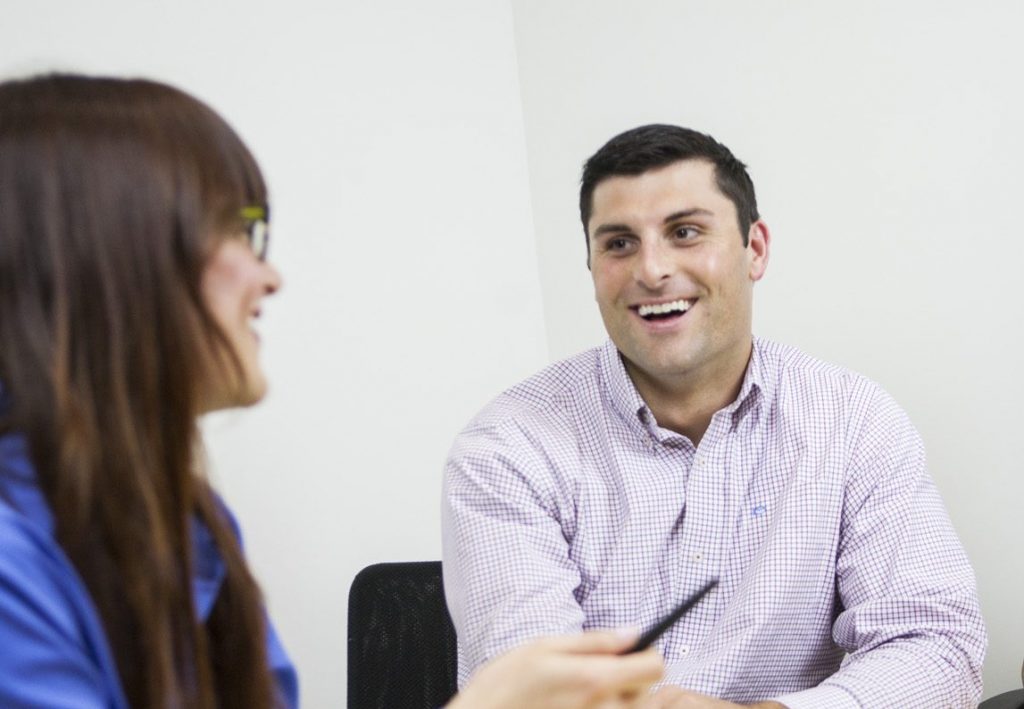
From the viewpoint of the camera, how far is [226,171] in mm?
884

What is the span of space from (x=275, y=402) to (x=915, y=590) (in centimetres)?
130

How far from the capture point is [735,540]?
1786mm

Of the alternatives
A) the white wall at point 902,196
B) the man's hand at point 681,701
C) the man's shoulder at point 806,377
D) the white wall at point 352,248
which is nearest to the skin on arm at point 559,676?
the man's hand at point 681,701

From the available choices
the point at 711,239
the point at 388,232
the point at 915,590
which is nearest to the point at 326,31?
the point at 388,232

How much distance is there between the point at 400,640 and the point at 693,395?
65 centimetres

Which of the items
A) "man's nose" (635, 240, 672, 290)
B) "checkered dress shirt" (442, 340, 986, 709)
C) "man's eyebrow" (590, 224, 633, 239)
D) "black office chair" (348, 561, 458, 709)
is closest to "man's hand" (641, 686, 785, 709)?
"checkered dress shirt" (442, 340, 986, 709)

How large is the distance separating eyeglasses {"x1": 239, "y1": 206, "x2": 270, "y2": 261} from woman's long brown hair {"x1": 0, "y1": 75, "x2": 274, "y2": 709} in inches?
2.4

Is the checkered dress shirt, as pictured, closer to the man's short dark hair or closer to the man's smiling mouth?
the man's smiling mouth

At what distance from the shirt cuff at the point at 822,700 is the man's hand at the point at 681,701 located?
0.7 inches

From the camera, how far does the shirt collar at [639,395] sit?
1861 mm

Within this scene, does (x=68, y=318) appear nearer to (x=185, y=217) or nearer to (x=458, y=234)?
(x=185, y=217)

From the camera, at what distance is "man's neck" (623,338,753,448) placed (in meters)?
1.91

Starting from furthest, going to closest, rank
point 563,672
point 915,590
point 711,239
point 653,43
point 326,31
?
point 653,43 → point 326,31 → point 711,239 → point 915,590 → point 563,672

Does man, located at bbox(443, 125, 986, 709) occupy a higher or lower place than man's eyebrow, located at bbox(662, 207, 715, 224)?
lower
